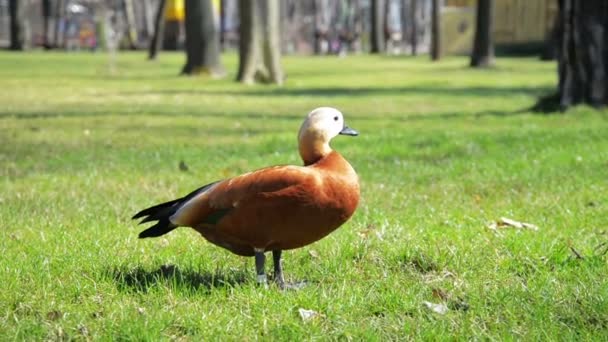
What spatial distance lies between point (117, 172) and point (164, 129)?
443 centimetres

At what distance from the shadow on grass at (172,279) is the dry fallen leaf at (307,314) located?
55cm

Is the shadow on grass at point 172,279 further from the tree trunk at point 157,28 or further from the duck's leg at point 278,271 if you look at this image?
the tree trunk at point 157,28

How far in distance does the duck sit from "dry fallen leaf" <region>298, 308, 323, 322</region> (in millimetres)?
362

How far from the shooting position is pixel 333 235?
6145mm

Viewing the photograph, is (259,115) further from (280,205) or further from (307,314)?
(307,314)

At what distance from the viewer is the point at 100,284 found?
186 inches

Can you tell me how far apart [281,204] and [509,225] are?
97.9 inches

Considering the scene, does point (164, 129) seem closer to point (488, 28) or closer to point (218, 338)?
point (218, 338)

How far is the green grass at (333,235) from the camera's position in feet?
13.7

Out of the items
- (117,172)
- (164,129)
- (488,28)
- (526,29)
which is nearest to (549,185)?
(117,172)

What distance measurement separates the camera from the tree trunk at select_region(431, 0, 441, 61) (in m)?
38.2

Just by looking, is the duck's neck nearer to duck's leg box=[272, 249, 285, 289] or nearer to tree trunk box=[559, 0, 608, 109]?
duck's leg box=[272, 249, 285, 289]

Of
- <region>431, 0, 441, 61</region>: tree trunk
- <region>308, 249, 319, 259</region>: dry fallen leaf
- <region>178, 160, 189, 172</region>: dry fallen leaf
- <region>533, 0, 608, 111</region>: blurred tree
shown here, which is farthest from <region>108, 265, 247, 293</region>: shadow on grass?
<region>431, 0, 441, 61</region>: tree trunk

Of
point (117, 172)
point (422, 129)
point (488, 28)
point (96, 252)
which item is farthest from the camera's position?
point (488, 28)
